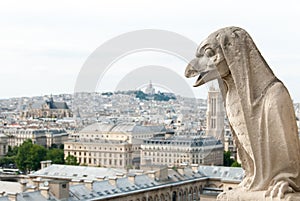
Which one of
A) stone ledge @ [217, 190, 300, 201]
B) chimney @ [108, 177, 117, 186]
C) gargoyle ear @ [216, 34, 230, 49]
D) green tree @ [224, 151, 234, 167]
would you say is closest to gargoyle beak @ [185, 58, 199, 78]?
gargoyle ear @ [216, 34, 230, 49]

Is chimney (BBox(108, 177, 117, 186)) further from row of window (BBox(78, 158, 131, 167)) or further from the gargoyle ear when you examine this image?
row of window (BBox(78, 158, 131, 167))

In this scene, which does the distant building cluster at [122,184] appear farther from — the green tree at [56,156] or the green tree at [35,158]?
the green tree at [56,156]

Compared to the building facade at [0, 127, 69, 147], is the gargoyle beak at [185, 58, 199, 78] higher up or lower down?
higher up

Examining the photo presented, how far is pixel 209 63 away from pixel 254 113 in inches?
14.8

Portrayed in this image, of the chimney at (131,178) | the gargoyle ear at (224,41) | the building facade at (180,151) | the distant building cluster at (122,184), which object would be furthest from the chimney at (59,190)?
the building facade at (180,151)

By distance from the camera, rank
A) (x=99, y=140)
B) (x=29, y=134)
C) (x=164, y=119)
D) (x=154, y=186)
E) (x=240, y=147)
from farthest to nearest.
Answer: (x=164, y=119), (x=29, y=134), (x=99, y=140), (x=154, y=186), (x=240, y=147)

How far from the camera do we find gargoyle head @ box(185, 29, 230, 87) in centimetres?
376

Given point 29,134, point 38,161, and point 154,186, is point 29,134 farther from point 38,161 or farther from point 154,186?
point 154,186

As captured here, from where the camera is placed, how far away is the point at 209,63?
380 centimetres

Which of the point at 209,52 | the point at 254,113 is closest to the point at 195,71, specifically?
the point at 209,52

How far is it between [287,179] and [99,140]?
52084 millimetres

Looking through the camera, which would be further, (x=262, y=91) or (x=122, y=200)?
(x=122, y=200)

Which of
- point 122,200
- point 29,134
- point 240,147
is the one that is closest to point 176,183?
point 122,200

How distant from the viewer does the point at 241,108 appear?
3699 mm
